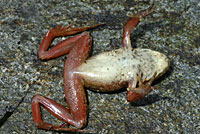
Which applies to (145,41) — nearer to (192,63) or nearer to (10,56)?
(192,63)

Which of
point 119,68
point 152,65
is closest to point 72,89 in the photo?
point 119,68

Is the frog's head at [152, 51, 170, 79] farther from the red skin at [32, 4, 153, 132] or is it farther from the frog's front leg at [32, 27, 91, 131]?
the frog's front leg at [32, 27, 91, 131]

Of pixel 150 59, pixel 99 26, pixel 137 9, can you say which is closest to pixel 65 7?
pixel 99 26

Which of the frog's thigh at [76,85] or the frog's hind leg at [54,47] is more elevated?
the frog's hind leg at [54,47]

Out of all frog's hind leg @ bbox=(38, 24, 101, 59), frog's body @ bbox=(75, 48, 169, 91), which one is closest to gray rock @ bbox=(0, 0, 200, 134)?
frog's hind leg @ bbox=(38, 24, 101, 59)

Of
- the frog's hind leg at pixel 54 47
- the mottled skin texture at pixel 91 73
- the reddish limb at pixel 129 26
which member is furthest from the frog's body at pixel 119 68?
the frog's hind leg at pixel 54 47

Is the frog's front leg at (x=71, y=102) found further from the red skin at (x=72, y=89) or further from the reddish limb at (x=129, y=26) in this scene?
the reddish limb at (x=129, y=26)

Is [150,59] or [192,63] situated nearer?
[150,59]
